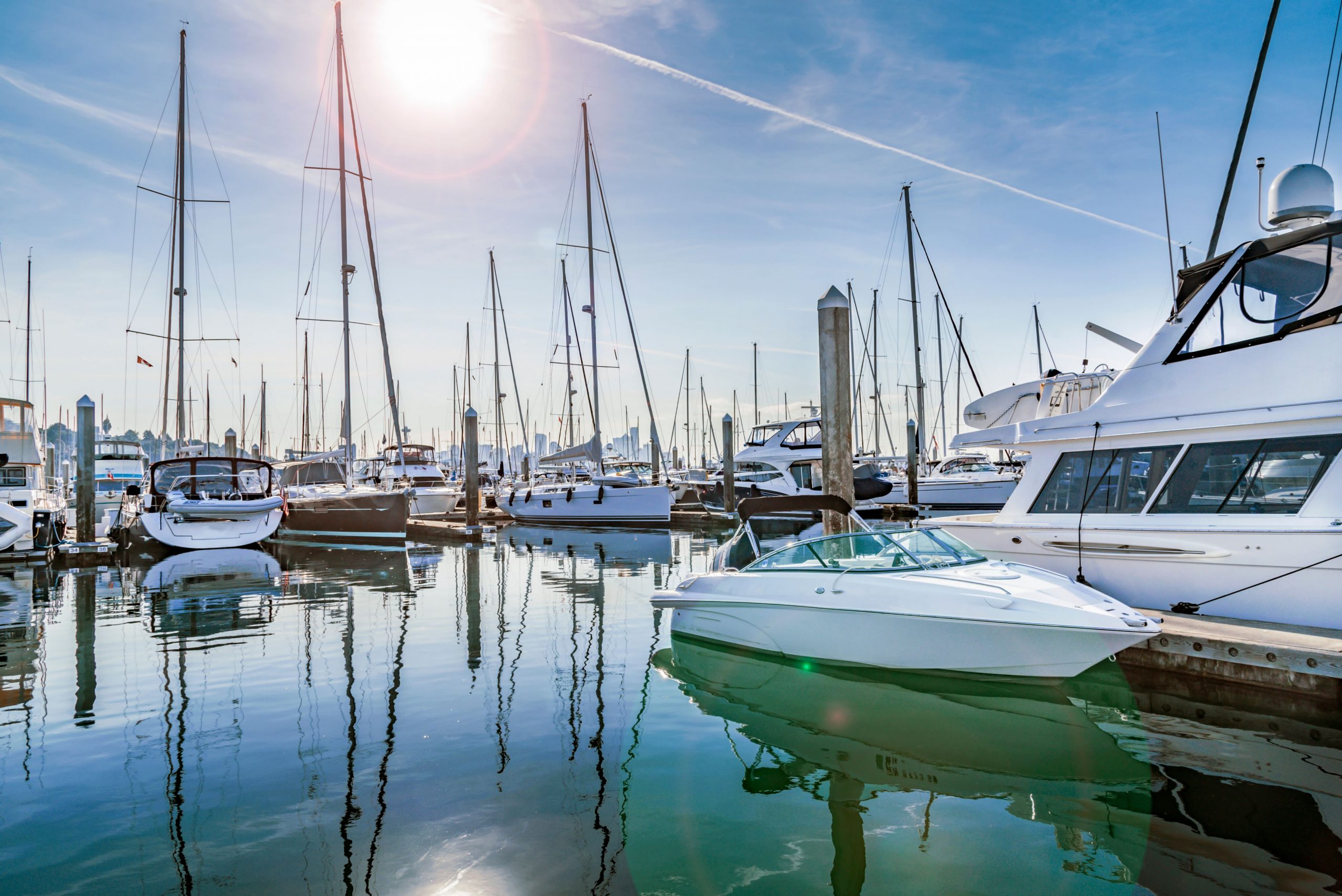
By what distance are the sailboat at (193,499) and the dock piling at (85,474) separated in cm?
41

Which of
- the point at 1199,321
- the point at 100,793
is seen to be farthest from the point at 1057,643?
the point at 100,793

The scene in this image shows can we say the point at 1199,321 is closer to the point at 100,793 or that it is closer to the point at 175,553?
the point at 100,793

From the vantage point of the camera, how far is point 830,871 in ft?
13.5

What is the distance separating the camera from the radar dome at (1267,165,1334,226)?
8.36m

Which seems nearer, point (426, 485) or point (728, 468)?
point (728, 468)

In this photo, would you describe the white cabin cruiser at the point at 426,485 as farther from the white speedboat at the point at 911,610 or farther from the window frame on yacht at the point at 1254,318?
the window frame on yacht at the point at 1254,318

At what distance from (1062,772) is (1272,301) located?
5.68 metres

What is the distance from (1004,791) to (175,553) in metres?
23.4

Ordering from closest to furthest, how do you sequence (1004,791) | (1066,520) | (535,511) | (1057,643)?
(1004,791) → (1057,643) → (1066,520) → (535,511)

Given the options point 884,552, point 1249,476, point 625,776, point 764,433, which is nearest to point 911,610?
point 884,552

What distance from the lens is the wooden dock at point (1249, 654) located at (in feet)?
19.9

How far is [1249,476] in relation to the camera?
7516 mm

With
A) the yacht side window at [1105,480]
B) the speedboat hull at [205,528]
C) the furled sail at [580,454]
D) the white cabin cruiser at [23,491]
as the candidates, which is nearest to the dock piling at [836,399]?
the yacht side window at [1105,480]

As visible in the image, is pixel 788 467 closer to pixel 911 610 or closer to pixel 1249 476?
pixel 1249 476
